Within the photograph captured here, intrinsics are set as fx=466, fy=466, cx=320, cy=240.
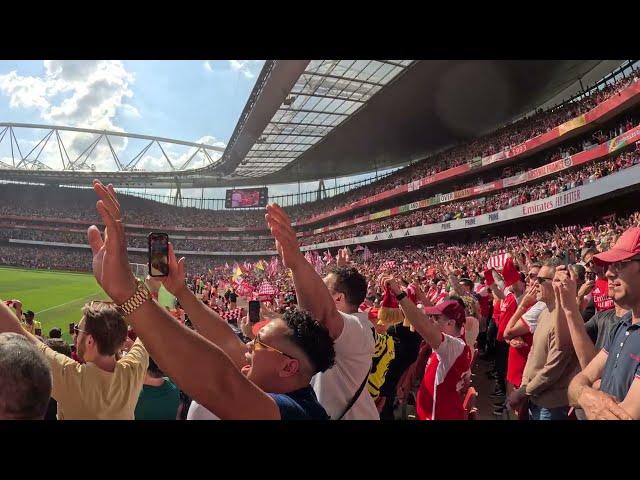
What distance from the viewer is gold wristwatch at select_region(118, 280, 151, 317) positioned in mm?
1331

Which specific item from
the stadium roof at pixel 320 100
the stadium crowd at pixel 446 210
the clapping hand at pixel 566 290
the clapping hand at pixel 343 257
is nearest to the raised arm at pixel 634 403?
the clapping hand at pixel 566 290

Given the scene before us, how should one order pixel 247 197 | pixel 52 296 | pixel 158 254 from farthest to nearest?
pixel 247 197, pixel 52 296, pixel 158 254

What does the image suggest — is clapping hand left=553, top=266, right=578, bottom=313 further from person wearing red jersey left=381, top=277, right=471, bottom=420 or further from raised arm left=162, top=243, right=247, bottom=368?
raised arm left=162, top=243, right=247, bottom=368

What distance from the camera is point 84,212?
72.3 meters

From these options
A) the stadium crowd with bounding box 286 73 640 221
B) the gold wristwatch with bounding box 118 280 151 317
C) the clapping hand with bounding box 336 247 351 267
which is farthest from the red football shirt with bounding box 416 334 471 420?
the stadium crowd with bounding box 286 73 640 221

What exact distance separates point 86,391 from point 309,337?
1.35 m

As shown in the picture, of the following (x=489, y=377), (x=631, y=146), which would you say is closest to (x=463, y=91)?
(x=631, y=146)

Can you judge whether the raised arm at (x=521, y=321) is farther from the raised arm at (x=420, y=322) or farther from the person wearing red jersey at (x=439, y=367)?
the raised arm at (x=420, y=322)

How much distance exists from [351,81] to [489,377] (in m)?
22.2

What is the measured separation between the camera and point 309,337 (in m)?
1.91

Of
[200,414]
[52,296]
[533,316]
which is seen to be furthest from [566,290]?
[52,296]

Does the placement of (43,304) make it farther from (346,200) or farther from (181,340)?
(346,200)

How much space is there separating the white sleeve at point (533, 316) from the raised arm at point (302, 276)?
2955 mm

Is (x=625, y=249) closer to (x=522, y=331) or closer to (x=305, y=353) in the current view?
(x=305, y=353)
